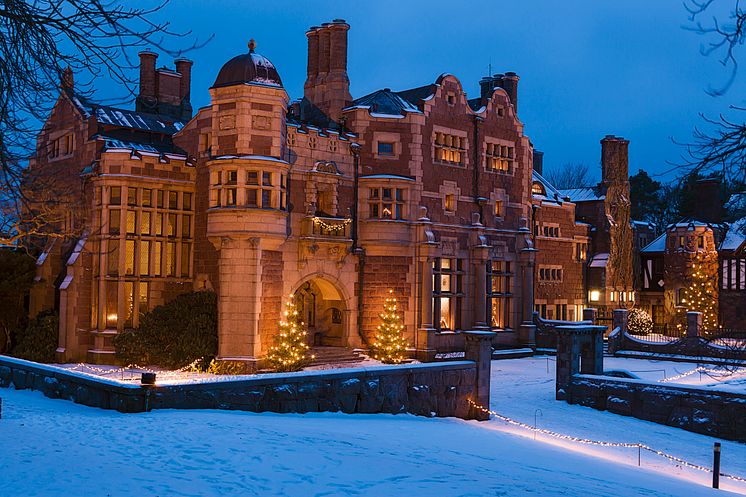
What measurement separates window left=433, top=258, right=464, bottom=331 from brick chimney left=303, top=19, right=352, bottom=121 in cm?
793

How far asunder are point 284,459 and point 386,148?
22.1 meters

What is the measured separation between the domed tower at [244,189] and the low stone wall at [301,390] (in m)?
7.43

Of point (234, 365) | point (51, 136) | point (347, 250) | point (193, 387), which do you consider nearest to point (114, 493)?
point (193, 387)

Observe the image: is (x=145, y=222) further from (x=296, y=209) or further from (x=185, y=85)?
(x=185, y=85)

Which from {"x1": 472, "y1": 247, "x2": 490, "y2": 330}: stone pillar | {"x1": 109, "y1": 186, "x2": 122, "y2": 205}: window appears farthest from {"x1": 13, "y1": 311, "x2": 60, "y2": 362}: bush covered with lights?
{"x1": 472, "y1": 247, "x2": 490, "y2": 330}: stone pillar

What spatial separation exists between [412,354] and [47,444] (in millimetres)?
21316

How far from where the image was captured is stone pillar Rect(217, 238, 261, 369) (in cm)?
2572

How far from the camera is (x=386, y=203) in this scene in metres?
31.5

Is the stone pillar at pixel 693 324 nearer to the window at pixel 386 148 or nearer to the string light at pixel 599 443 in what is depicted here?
the window at pixel 386 148

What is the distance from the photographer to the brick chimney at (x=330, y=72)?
32875 millimetres

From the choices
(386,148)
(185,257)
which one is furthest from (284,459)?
(386,148)

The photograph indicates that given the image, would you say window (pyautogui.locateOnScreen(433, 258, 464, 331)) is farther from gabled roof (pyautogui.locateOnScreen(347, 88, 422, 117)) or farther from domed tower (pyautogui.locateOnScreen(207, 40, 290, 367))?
domed tower (pyautogui.locateOnScreen(207, 40, 290, 367))

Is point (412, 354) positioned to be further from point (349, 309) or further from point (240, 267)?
point (240, 267)

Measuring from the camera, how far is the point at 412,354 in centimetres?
3164
